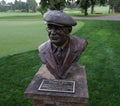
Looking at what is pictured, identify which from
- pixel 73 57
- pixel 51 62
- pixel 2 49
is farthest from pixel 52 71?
pixel 2 49

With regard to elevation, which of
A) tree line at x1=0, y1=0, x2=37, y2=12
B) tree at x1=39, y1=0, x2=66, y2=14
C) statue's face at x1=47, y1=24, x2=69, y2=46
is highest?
statue's face at x1=47, y1=24, x2=69, y2=46

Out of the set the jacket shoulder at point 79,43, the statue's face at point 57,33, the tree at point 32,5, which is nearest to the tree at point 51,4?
the jacket shoulder at point 79,43

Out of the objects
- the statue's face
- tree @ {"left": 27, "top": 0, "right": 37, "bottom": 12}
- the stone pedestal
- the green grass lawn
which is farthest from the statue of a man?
tree @ {"left": 27, "top": 0, "right": 37, "bottom": 12}

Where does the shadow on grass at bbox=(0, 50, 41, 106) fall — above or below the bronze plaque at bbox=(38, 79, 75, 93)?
below

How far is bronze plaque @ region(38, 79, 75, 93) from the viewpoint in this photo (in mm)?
3701

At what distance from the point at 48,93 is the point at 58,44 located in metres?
0.88

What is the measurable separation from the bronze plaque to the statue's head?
670mm

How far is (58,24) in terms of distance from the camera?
370 cm

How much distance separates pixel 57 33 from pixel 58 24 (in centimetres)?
17

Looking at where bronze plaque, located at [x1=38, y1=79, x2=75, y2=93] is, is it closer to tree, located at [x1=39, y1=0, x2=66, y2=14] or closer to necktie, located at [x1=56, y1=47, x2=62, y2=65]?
necktie, located at [x1=56, y1=47, x2=62, y2=65]

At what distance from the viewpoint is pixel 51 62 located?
13.5ft

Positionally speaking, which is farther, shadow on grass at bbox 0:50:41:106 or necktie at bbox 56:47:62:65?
shadow on grass at bbox 0:50:41:106

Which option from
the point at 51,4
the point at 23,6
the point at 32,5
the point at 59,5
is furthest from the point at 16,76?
the point at 23,6

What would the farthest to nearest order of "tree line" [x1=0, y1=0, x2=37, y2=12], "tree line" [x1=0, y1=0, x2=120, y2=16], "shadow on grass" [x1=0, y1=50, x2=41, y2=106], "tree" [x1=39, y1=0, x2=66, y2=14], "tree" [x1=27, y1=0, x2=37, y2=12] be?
1. "tree line" [x1=0, y1=0, x2=37, y2=12]
2. "tree" [x1=27, y1=0, x2=37, y2=12]
3. "tree line" [x1=0, y1=0, x2=120, y2=16]
4. "tree" [x1=39, y1=0, x2=66, y2=14]
5. "shadow on grass" [x1=0, y1=50, x2=41, y2=106]
